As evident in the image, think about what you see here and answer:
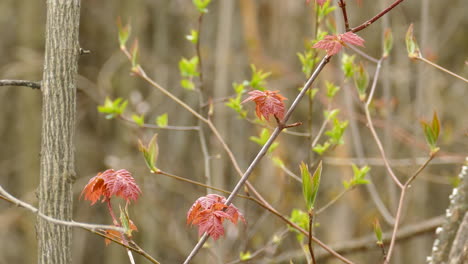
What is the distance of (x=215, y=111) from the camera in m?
5.36

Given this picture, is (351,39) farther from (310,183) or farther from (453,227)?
(453,227)

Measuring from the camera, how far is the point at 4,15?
7191mm

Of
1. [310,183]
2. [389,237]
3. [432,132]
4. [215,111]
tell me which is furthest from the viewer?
[215,111]

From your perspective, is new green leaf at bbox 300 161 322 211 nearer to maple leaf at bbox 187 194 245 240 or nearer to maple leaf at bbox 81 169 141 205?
maple leaf at bbox 187 194 245 240

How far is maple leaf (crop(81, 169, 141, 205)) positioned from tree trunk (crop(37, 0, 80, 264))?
70 mm

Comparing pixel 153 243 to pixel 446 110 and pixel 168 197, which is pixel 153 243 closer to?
pixel 168 197

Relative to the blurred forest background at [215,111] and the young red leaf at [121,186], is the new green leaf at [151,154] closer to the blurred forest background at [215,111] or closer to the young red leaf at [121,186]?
the young red leaf at [121,186]

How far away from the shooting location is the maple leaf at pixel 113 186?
1.60 meters

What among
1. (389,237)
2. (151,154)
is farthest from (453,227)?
(389,237)

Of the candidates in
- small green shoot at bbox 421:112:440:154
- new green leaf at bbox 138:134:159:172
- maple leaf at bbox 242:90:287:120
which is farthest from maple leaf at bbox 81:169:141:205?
small green shoot at bbox 421:112:440:154

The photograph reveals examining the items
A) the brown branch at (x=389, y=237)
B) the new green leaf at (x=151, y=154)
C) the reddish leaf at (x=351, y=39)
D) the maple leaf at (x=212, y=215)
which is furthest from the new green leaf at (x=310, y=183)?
the brown branch at (x=389, y=237)

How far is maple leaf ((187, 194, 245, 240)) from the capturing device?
1.52 m

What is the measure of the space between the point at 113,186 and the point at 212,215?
0.27 meters

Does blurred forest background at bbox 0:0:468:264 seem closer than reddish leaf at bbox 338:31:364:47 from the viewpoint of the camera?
No
